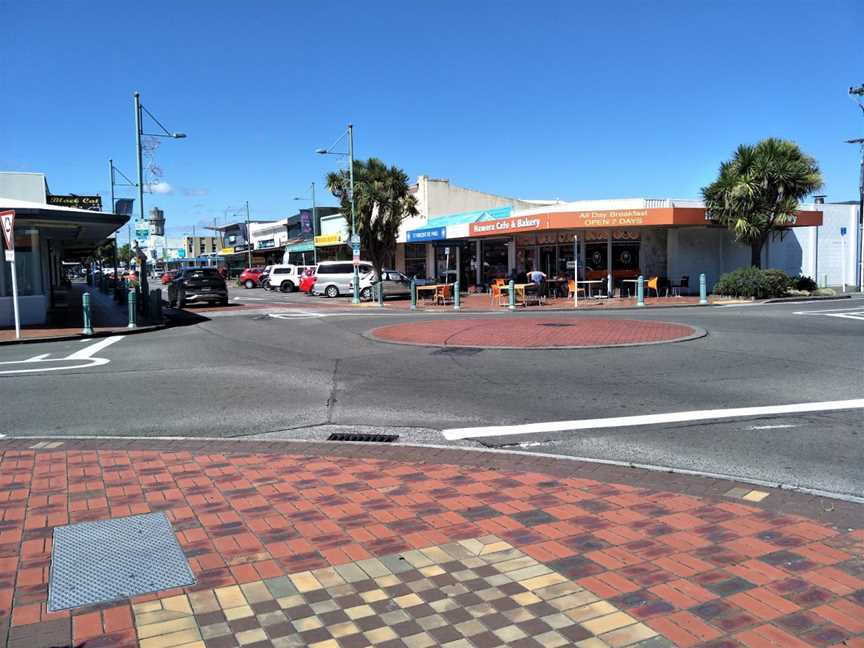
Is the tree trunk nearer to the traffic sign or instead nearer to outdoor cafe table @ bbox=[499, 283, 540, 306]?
outdoor cafe table @ bbox=[499, 283, 540, 306]

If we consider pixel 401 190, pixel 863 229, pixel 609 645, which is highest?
pixel 401 190

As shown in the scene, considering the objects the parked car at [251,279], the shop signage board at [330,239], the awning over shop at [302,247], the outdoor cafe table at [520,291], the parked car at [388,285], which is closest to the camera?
the outdoor cafe table at [520,291]

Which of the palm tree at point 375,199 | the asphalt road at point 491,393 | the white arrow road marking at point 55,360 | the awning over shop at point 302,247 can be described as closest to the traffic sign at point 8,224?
the asphalt road at point 491,393

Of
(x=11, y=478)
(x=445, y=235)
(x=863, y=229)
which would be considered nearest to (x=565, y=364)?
(x=11, y=478)

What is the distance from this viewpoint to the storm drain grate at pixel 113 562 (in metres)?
3.90

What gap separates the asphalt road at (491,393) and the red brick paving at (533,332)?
791 millimetres

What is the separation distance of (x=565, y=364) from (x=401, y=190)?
28.7 meters

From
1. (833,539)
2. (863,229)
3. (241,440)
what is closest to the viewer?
(833,539)

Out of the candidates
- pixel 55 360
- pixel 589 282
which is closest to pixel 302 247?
pixel 589 282

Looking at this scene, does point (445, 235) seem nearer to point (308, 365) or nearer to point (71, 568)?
Result: point (308, 365)

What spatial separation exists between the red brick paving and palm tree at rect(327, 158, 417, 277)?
2008 cm

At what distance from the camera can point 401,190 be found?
39.5 m

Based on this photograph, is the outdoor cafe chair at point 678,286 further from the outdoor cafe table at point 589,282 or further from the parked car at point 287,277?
the parked car at point 287,277

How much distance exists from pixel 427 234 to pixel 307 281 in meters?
8.41
